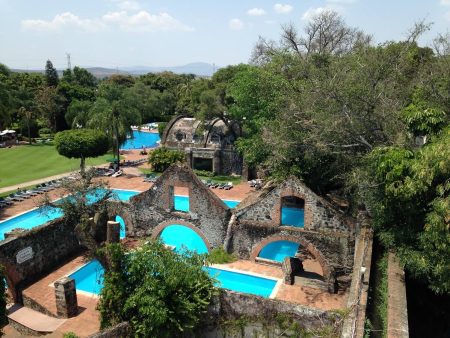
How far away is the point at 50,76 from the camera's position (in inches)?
2785

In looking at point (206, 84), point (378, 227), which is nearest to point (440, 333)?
point (378, 227)

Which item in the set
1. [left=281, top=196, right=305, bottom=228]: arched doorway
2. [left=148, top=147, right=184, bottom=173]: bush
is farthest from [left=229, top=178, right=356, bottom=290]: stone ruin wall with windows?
[left=148, top=147, right=184, bottom=173]: bush

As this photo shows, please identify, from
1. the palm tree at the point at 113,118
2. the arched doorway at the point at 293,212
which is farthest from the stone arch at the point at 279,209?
the palm tree at the point at 113,118

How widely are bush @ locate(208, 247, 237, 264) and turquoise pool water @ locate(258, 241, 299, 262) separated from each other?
9.53 ft

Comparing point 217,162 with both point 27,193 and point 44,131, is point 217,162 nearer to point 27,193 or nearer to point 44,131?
point 27,193

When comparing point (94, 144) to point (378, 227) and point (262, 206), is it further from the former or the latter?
point (378, 227)

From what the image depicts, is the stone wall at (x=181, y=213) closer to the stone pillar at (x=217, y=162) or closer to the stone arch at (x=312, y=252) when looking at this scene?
the stone arch at (x=312, y=252)

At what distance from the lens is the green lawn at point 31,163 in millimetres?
37469

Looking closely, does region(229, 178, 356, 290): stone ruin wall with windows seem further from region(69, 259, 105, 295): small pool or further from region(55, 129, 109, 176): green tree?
region(55, 129, 109, 176): green tree

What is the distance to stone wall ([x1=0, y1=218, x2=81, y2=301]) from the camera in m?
17.8

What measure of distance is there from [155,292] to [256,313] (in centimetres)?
336

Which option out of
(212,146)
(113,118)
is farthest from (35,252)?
(212,146)

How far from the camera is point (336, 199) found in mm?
26375

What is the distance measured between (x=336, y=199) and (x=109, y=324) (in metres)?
17.3
